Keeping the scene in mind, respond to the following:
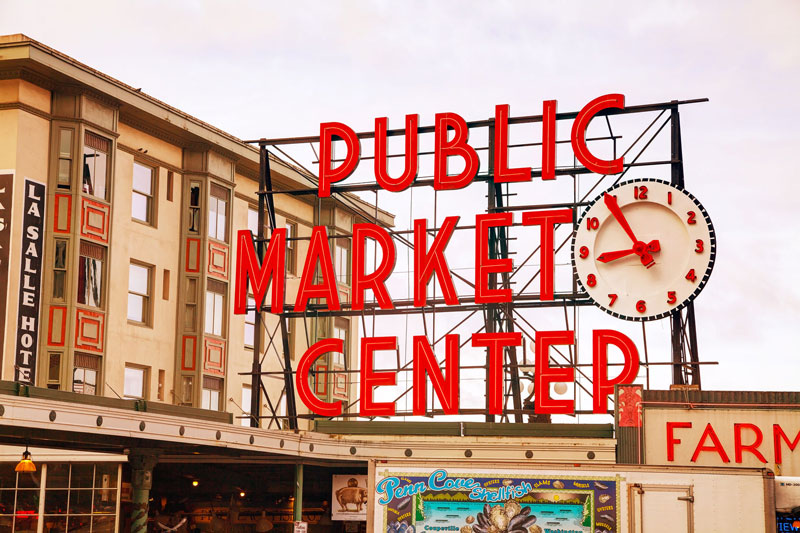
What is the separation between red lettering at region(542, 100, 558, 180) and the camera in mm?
45031

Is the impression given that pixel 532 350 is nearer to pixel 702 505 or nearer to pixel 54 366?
pixel 54 366

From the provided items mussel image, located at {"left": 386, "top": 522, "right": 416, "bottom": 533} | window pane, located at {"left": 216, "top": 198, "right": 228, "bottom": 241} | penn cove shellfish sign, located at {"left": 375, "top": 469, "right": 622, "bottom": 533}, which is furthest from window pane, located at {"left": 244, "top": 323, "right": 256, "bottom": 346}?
mussel image, located at {"left": 386, "top": 522, "right": 416, "bottom": 533}

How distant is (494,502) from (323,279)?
76.7ft

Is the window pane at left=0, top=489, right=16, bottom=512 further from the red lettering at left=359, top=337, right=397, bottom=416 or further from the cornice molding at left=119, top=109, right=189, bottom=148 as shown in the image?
the cornice molding at left=119, top=109, right=189, bottom=148

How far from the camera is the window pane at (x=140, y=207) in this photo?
49.1 metres

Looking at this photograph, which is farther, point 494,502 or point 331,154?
point 331,154

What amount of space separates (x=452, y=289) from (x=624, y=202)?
7.32 metres

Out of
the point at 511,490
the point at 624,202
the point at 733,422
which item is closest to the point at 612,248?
the point at 624,202

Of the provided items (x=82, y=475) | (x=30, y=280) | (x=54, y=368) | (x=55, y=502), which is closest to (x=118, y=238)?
(x=30, y=280)

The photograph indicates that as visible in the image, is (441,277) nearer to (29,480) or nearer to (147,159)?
(147,159)

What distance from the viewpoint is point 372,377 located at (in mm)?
45906

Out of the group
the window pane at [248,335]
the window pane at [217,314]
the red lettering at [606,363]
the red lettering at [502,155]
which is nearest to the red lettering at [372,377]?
the red lettering at [502,155]

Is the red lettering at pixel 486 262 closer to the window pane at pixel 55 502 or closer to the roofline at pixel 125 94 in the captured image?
the roofline at pixel 125 94

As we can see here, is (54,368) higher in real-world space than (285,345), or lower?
lower
